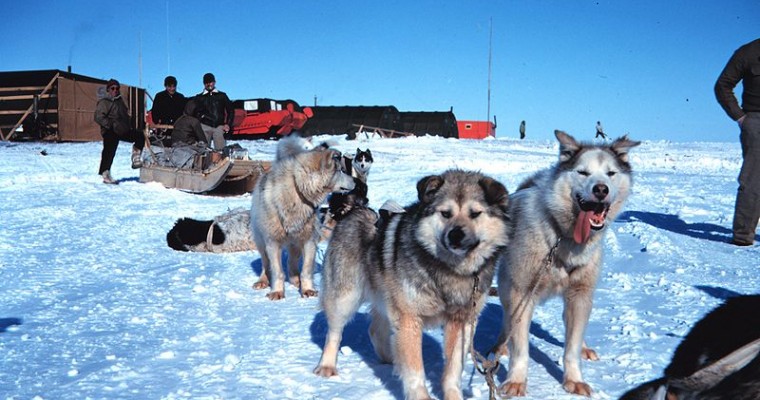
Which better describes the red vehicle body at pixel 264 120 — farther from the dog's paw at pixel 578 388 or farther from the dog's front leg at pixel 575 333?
the dog's paw at pixel 578 388

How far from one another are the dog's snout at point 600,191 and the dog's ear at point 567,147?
1.08 ft

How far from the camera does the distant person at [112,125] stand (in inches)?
448

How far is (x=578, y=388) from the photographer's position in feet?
9.48

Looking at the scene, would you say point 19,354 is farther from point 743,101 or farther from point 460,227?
point 743,101

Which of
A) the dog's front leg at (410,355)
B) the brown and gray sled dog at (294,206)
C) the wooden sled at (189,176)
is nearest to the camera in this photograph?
the dog's front leg at (410,355)

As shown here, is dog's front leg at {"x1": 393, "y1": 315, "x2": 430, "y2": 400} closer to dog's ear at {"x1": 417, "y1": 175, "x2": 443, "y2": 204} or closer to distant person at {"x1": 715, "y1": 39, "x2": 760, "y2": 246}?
dog's ear at {"x1": 417, "y1": 175, "x2": 443, "y2": 204}

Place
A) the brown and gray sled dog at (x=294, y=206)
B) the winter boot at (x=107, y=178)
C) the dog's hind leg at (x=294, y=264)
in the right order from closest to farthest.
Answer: the brown and gray sled dog at (x=294, y=206)
the dog's hind leg at (x=294, y=264)
the winter boot at (x=107, y=178)

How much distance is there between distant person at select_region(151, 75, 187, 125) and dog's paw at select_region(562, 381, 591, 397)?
1024 centimetres

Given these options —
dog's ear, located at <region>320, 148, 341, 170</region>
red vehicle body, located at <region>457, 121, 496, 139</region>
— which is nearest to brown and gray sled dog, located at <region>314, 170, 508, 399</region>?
dog's ear, located at <region>320, 148, 341, 170</region>

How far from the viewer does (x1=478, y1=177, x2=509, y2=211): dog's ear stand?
277 centimetres

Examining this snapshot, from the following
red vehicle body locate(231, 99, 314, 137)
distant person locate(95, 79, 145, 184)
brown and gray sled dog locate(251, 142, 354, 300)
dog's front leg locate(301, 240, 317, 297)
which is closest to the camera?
dog's front leg locate(301, 240, 317, 297)

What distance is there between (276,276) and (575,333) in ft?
9.06

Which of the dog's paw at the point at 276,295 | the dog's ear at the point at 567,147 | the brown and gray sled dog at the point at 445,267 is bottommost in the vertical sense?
the dog's paw at the point at 276,295

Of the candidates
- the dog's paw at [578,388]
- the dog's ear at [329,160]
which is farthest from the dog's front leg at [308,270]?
the dog's paw at [578,388]
